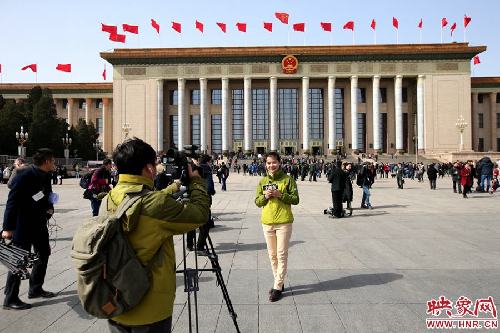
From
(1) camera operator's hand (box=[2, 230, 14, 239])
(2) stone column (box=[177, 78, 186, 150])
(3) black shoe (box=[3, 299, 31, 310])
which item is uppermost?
(2) stone column (box=[177, 78, 186, 150])

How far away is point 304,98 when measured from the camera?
61.7 meters

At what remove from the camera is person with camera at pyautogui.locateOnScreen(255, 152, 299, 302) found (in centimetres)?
523

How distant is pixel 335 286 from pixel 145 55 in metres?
60.4

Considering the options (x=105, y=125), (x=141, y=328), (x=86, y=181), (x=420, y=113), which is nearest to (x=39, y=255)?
(x=141, y=328)

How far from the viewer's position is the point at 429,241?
28.3ft

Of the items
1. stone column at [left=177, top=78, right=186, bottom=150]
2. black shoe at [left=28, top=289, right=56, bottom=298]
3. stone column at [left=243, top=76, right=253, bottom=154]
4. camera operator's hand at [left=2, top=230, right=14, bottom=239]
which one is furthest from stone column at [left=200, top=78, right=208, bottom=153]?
camera operator's hand at [left=2, top=230, right=14, bottom=239]

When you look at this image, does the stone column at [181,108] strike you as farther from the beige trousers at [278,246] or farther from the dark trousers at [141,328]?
the dark trousers at [141,328]

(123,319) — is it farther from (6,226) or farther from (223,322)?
(6,226)

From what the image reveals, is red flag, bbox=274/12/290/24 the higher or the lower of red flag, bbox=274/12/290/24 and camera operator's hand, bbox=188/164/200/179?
the higher

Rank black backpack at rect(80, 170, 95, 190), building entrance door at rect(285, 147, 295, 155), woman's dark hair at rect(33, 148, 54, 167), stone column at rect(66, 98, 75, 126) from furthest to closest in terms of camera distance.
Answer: stone column at rect(66, 98, 75, 126) → building entrance door at rect(285, 147, 295, 155) → black backpack at rect(80, 170, 95, 190) → woman's dark hair at rect(33, 148, 54, 167)

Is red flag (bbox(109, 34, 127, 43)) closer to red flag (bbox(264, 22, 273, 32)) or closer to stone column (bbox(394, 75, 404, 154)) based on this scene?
red flag (bbox(264, 22, 273, 32))

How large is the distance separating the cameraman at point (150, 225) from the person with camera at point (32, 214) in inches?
126

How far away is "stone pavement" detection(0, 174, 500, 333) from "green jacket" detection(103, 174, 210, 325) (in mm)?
1901

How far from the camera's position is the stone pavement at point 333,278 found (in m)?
4.38
